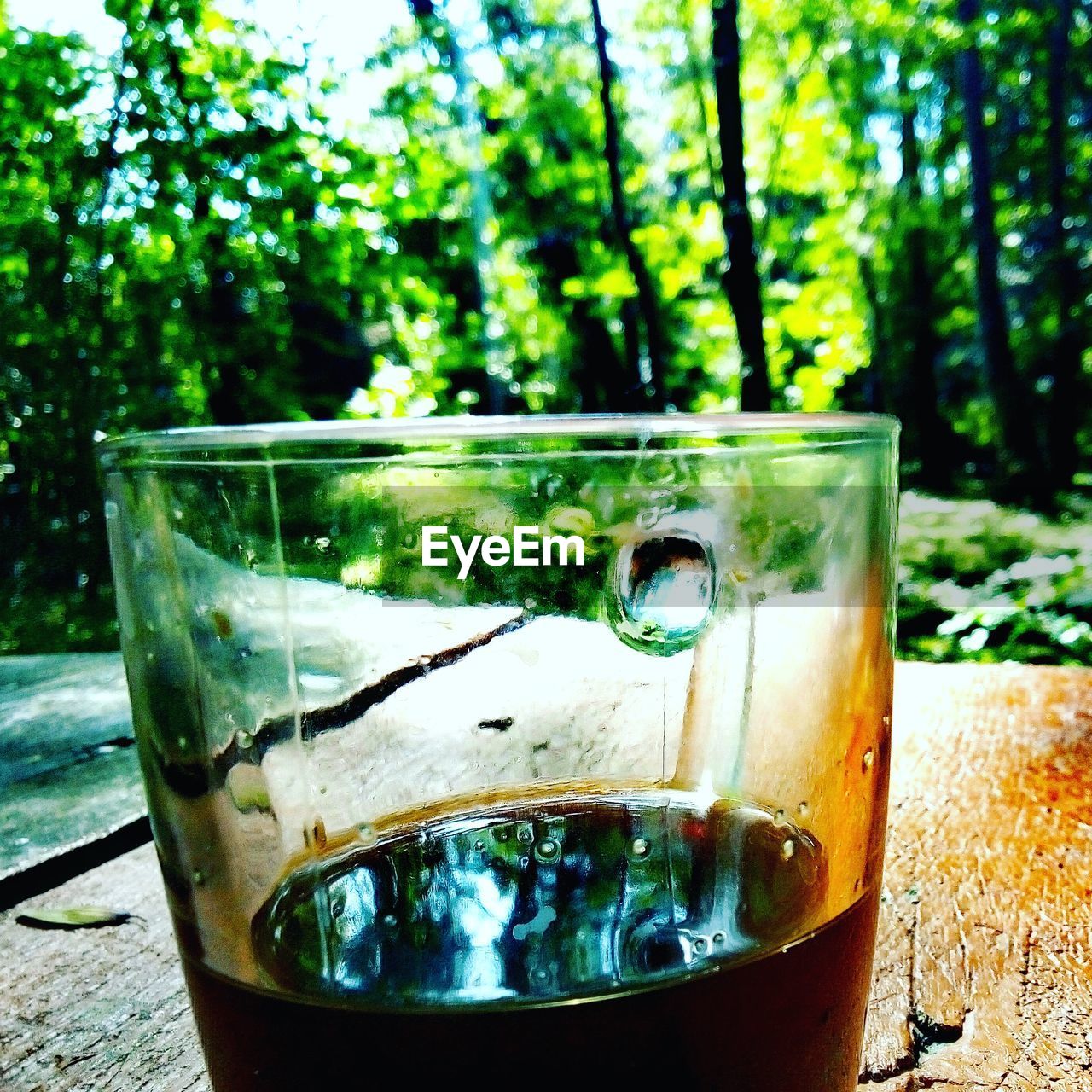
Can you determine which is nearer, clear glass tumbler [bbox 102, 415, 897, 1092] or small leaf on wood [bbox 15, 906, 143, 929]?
clear glass tumbler [bbox 102, 415, 897, 1092]

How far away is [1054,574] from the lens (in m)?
3.58

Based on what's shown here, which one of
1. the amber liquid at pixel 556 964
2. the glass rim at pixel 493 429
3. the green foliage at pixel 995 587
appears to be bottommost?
the green foliage at pixel 995 587

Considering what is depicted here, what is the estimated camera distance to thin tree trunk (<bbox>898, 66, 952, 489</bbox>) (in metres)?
4.74

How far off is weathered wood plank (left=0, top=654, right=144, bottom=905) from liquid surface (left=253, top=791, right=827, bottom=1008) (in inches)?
9.7

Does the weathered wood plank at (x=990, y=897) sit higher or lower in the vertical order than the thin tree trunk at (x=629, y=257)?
lower

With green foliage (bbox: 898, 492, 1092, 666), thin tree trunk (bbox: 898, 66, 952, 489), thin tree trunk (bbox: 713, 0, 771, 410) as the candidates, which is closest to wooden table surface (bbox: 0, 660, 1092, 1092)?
green foliage (bbox: 898, 492, 1092, 666)

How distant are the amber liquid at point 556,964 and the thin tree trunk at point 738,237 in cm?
380

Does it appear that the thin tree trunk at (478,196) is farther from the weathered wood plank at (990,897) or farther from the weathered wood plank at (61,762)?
the weathered wood plank at (990,897)

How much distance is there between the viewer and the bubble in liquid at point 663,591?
0.24 meters

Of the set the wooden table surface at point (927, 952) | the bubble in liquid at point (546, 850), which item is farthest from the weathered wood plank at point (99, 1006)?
the bubble in liquid at point (546, 850)

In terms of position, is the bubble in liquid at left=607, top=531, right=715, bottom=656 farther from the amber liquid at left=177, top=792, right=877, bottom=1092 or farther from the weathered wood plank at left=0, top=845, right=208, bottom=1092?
the weathered wood plank at left=0, top=845, right=208, bottom=1092

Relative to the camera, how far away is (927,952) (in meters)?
0.36

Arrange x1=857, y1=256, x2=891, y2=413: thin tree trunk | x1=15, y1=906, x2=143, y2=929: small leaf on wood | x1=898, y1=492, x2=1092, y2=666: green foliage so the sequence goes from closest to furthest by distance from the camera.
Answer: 1. x1=15, y1=906, x2=143, y2=929: small leaf on wood
2. x1=898, y1=492, x2=1092, y2=666: green foliage
3. x1=857, y1=256, x2=891, y2=413: thin tree trunk

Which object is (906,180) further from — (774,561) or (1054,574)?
(774,561)
